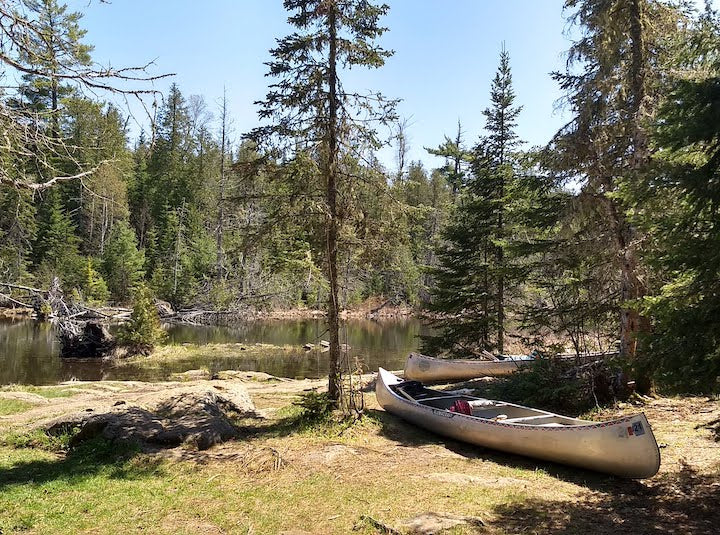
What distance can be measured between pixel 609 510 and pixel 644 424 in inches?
57.0

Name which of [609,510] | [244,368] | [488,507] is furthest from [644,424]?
[244,368]

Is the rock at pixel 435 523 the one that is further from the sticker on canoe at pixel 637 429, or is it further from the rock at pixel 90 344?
the rock at pixel 90 344

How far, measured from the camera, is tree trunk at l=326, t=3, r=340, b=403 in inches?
421

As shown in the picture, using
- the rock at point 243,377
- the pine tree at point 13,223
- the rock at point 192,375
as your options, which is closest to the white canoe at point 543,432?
the pine tree at point 13,223

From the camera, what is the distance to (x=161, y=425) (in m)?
8.60

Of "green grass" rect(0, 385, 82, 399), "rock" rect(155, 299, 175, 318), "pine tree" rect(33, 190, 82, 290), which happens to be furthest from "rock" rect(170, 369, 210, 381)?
"pine tree" rect(33, 190, 82, 290)

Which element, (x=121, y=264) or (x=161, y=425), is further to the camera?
(x=121, y=264)

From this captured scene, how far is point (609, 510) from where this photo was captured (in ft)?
21.2

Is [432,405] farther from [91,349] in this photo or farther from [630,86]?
[91,349]

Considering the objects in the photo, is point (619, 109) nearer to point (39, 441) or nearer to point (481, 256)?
point (481, 256)

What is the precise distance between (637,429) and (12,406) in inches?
488

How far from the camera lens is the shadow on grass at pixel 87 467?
657 cm

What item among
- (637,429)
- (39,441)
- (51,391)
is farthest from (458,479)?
(51,391)

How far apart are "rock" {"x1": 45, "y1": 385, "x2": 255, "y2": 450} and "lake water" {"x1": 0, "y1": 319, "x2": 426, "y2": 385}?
12.2 ft
